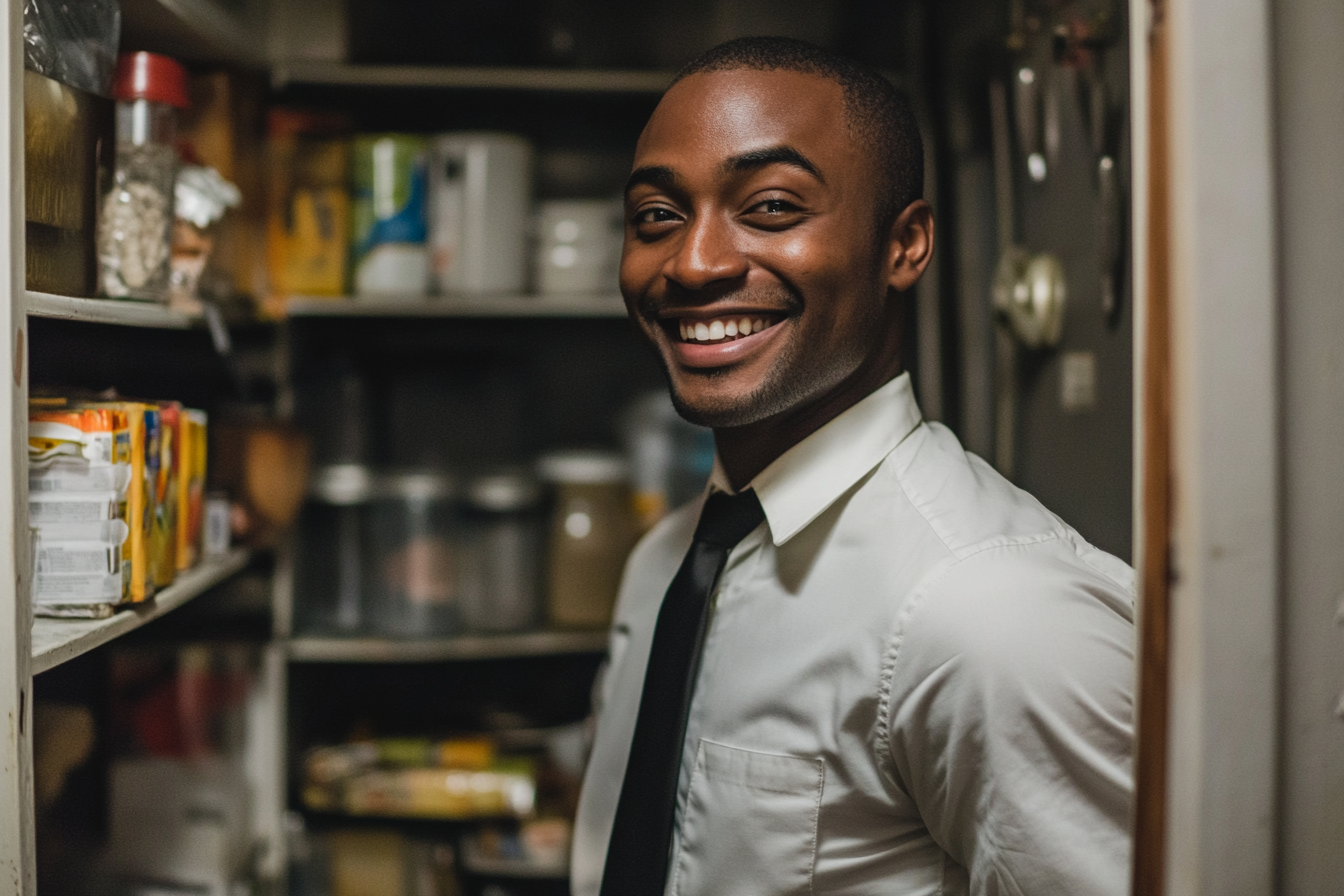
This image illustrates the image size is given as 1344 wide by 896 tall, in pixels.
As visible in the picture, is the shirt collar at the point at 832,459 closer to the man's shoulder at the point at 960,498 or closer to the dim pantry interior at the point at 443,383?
the man's shoulder at the point at 960,498

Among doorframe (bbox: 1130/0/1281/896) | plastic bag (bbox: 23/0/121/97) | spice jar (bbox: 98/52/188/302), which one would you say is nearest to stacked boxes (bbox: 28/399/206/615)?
spice jar (bbox: 98/52/188/302)

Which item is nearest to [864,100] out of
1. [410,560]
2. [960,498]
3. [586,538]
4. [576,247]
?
[960,498]

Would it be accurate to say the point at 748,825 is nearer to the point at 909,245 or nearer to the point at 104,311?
the point at 909,245

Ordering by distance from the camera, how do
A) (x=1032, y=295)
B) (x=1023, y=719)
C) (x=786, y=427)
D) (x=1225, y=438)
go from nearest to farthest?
(x=1225, y=438), (x=1023, y=719), (x=786, y=427), (x=1032, y=295)

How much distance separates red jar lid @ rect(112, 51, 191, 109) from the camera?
92 centimetres

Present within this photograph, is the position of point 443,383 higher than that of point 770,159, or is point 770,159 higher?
point 770,159

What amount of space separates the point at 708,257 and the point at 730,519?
0.27m

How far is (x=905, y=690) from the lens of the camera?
72cm

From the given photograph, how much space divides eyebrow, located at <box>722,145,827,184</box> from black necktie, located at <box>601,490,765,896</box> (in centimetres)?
30

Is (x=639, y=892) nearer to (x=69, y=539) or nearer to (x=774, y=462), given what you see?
(x=774, y=462)

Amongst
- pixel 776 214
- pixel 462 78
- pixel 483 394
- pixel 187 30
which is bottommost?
pixel 483 394

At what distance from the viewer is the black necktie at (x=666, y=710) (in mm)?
811

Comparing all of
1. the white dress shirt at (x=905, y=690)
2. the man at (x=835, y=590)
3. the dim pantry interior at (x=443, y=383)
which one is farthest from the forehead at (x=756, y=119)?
the dim pantry interior at (x=443, y=383)

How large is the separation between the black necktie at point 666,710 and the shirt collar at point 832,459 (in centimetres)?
4
